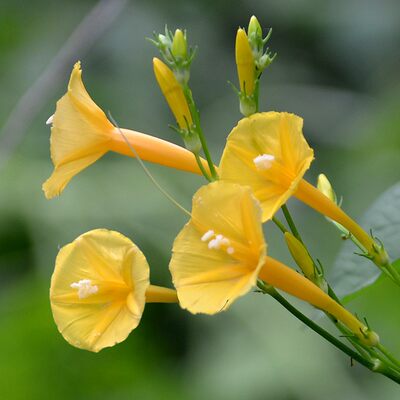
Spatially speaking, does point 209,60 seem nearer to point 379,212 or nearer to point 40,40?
point 40,40

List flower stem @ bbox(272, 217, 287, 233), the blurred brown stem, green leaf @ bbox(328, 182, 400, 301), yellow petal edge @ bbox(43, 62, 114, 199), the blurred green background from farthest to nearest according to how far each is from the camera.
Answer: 1. the blurred brown stem
2. the blurred green background
3. green leaf @ bbox(328, 182, 400, 301)
4. yellow petal edge @ bbox(43, 62, 114, 199)
5. flower stem @ bbox(272, 217, 287, 233)

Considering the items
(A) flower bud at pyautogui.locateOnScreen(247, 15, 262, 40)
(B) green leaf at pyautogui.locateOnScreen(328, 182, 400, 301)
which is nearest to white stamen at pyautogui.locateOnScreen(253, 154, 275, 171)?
(A) flower bud at pyautogui.locateOnScreen(247, 15, 262, 40)

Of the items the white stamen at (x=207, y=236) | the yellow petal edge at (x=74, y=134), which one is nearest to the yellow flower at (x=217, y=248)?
the white stamen at (x=207, y=236)

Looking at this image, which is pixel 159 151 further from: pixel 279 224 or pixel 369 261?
pixel 369 261

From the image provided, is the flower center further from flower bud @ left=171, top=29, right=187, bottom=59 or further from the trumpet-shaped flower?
flower bud @ left=171, top=29, right=187, bottom=59

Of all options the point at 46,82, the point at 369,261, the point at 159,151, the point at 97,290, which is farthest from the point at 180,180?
the point at 97,290

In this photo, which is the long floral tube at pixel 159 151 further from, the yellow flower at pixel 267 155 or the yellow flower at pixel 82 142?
the yellow flower at pixel 267 155
